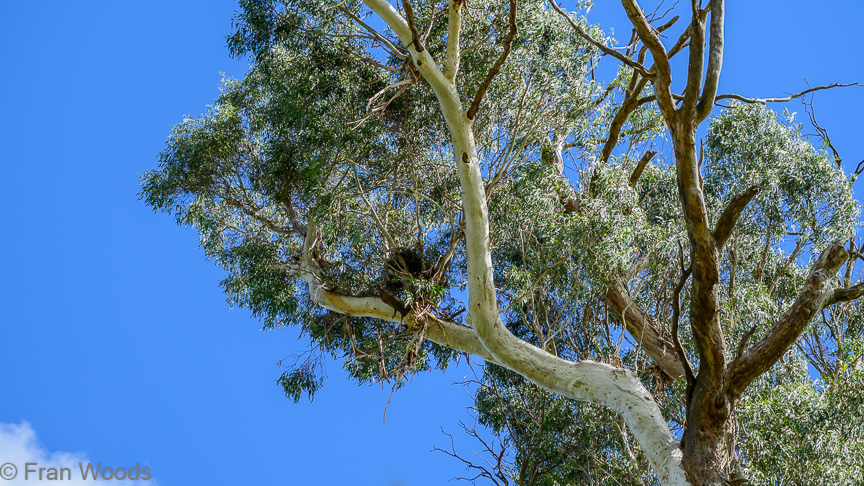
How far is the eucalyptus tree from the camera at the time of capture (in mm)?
7309

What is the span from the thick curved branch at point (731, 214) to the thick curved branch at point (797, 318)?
594 millimetres

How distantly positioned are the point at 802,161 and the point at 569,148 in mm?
2461

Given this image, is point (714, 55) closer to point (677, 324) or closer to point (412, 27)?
point (677, 324)

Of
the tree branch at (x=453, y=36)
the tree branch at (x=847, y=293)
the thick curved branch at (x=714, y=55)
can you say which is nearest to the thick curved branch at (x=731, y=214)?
the thick curved branch at (x=714, y=55)

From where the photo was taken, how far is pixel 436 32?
8.84 m

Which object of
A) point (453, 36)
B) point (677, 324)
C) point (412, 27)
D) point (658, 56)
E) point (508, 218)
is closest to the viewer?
point (677, 324)

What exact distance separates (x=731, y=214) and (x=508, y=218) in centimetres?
306

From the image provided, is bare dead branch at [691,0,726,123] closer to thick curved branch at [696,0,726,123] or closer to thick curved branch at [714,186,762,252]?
thick curved branch at [696,0,726,123]

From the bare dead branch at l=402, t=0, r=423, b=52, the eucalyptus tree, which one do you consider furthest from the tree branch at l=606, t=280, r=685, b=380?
the bare dead branch at l=402, t=0, r=423, b=52

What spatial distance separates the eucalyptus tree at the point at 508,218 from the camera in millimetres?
7309

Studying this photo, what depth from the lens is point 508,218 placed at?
27.9 feet

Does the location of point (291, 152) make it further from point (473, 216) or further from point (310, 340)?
point (473, 216)

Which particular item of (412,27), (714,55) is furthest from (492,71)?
(714,55)

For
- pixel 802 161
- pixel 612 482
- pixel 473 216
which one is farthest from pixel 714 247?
pixel 802 161
